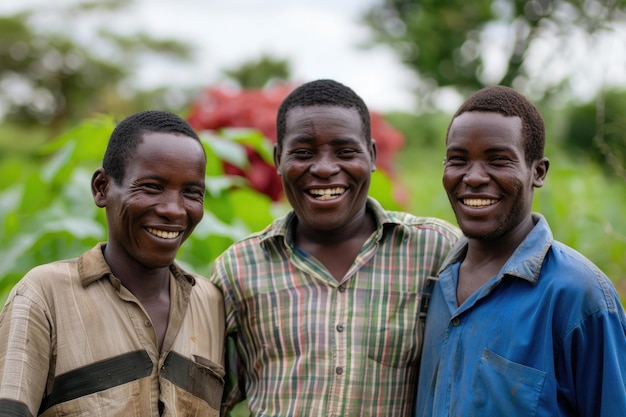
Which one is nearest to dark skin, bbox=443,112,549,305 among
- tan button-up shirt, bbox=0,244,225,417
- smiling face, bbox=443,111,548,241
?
smiling face, bbox=443,111,548,241

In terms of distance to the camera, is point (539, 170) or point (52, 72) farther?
point (52, 72)

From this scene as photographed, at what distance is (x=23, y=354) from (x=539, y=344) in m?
1.34

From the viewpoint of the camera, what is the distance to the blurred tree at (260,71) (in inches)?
942

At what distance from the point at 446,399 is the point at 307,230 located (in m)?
0.80

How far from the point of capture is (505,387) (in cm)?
197

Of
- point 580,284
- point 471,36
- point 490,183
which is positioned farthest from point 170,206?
point 471,36

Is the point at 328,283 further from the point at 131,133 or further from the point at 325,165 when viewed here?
the point at 131,133

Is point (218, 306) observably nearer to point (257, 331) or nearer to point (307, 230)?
point (257, 331)

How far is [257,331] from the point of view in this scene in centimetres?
251

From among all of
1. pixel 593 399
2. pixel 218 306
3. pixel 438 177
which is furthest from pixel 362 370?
pixel 438 177

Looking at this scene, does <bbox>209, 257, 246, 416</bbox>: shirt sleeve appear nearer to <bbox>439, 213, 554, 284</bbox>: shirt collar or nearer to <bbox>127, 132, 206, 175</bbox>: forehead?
<bbox>127, 132, 206, 175</bbox>: forehead

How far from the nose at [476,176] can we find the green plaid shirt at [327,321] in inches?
18.4

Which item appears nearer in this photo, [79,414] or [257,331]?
[79,414]

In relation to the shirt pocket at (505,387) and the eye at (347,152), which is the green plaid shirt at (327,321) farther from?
the shirt pocket at (505,387)
